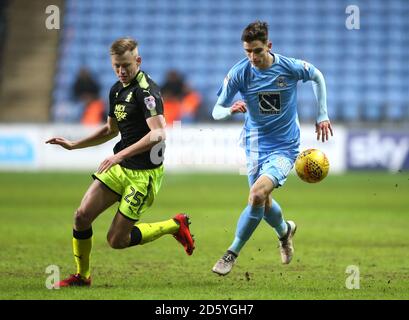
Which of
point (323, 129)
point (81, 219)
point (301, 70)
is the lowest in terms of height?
point (81, 219)

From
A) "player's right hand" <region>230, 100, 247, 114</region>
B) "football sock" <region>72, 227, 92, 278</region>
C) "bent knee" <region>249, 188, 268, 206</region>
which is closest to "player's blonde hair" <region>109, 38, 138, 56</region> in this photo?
"player's right hand" <region>230, 100, 247, 114</region>

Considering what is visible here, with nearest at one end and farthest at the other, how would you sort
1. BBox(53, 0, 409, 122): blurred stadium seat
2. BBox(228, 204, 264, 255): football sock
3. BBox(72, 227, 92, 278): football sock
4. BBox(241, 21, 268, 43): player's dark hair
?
BBox(72, 227, 92, 278): football sock, BBox(241, 21, 268, 43): player's dark hair, BBox(228, 204, 264, 255): football sock, BBox(53, 0, 409, 122): blurred stadium seat

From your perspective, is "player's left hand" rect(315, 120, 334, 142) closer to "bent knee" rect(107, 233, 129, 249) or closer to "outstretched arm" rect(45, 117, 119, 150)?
"outstretched arm" rect(45, 117, 119, 150)

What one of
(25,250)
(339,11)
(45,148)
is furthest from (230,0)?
(25,250)

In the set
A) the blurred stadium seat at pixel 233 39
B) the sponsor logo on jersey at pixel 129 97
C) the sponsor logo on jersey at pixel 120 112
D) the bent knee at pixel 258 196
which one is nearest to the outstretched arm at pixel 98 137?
the sponsor logo on jersey at pixel 120 112

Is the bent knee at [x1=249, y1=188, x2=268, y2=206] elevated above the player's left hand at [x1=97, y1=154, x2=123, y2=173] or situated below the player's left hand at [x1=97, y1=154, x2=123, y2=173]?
below

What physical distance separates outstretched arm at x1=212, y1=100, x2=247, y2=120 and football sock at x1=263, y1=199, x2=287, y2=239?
3.53ft

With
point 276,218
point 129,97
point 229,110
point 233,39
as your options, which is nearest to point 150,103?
point 129,97

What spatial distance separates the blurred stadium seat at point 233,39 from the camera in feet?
86.7

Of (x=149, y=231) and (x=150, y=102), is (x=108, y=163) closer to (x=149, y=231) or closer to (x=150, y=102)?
(x=150, y=102)

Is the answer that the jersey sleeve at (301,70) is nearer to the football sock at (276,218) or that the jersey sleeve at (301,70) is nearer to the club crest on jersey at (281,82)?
the club crest on jersey at (281,82)

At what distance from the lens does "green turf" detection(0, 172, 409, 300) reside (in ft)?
24.0

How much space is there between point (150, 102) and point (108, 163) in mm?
675

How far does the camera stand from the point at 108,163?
7.01 m
